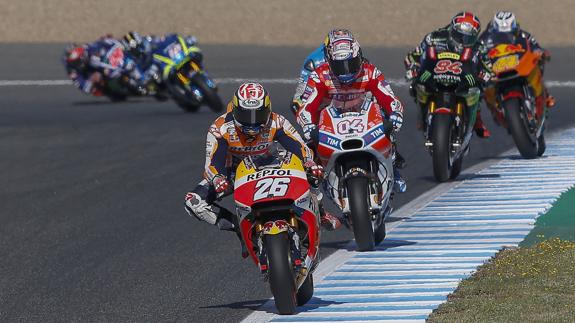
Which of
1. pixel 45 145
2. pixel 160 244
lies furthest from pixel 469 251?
pixel 45 145

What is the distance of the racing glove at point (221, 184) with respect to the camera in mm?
9352

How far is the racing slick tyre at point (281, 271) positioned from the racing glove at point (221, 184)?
0.66m

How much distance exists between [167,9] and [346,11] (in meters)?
4.86

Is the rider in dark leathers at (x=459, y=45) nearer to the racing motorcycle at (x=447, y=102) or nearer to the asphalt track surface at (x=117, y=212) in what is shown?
the racing motorcycle at (x=447, y=102)

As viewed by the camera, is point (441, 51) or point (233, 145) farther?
point (441, 51)

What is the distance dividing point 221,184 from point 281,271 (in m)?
0.92

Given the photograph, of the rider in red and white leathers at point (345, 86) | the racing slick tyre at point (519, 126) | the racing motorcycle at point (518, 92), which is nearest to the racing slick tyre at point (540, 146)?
the racing motorcycle at point (518, 92)

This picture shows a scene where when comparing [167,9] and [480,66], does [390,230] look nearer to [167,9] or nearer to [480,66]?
[480,66]

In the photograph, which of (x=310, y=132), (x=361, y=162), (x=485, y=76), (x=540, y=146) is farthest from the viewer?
(x=540, y=146)

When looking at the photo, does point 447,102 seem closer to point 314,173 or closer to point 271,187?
point 314,173

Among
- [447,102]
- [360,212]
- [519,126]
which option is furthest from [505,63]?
[360,212]

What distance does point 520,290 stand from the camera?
30.2 ft

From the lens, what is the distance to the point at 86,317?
931 centimetres

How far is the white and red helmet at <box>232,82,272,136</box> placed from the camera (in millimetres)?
9359
